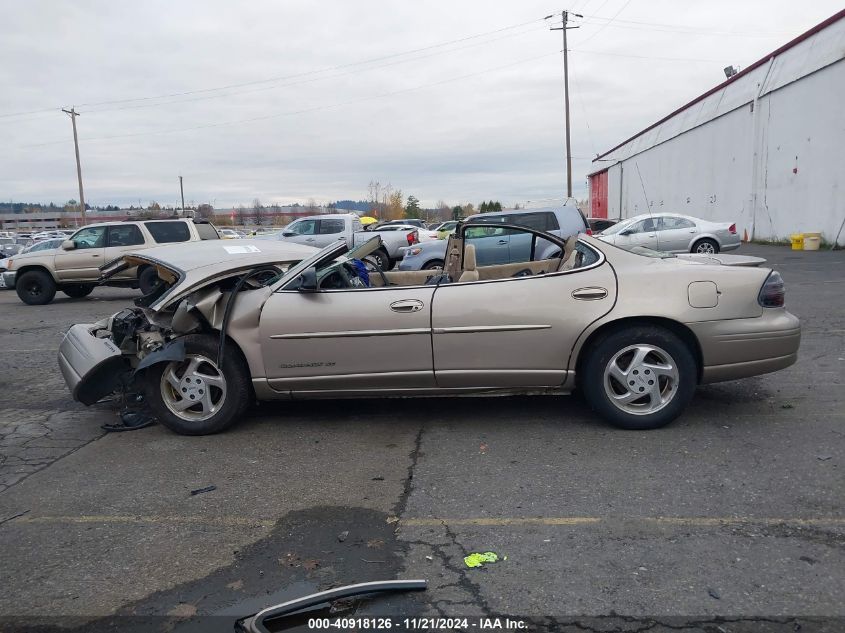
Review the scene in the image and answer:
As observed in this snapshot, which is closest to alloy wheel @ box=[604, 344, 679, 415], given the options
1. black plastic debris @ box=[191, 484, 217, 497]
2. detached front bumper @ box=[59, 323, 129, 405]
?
black plastic debris @ box=[191, 484, 217, 497]

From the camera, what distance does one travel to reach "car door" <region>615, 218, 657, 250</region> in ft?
59.1

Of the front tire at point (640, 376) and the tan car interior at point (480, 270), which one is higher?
the tan car interior at point (480, 270)

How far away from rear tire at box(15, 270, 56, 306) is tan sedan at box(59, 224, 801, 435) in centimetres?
1193

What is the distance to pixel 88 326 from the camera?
602 centimetres

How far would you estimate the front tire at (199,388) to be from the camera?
5.06m

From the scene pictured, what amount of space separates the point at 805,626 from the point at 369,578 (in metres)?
1.76

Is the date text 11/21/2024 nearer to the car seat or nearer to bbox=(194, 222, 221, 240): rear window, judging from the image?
the car seat

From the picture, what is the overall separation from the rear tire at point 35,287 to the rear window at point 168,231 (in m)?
2.66

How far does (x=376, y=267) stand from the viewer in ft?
21.5

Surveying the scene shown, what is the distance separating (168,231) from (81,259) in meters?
2.13

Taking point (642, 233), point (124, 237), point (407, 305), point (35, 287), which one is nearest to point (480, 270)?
point (407, 305)

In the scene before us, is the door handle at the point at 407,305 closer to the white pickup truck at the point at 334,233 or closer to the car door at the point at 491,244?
the car door at the point at 491,244

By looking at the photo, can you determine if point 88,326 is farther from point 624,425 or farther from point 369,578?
point 624,425

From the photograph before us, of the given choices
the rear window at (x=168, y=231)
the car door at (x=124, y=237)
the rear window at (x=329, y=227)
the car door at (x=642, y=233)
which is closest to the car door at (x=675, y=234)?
the car door at (x=642, y=233)
